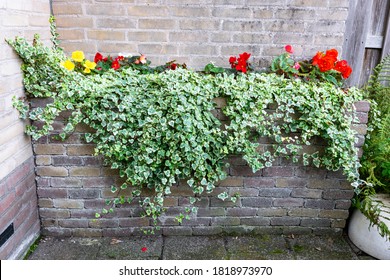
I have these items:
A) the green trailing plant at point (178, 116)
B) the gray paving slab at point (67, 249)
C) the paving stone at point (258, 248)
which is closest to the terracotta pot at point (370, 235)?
the green trailing plant at point (178, 116)

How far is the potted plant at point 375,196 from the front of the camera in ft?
7.03

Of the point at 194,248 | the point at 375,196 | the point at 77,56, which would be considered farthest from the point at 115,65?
the point at 375,196

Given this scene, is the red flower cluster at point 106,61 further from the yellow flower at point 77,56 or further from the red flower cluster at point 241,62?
the red flower cluster at point 241,62

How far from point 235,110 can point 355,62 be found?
4.95 feet

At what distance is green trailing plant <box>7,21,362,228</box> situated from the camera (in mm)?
2012

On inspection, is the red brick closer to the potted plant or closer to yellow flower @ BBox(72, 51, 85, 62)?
the potted plant

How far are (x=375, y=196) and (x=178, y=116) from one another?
1.52 meters

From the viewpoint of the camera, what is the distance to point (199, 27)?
8.41ft

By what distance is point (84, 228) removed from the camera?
237 centimetres

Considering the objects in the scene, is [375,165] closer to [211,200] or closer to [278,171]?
[278,171]

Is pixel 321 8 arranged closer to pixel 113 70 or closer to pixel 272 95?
pixel 272 95

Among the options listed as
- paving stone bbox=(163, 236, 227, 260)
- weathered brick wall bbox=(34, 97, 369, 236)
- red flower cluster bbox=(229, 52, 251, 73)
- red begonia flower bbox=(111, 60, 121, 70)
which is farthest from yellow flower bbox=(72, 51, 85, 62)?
paving stone bbox=(163, 236, 227, 260)

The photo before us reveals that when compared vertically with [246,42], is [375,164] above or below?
below

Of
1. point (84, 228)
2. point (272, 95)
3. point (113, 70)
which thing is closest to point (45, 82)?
point (113, 70)
